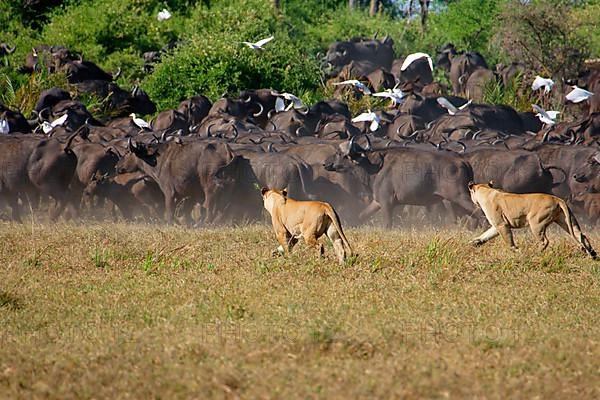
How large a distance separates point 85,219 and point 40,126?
563cm

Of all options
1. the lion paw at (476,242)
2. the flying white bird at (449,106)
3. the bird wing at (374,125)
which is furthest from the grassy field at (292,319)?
the flying white bird at (449,106)

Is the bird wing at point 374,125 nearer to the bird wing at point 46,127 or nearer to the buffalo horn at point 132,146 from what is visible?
the bird wing at point 46,127

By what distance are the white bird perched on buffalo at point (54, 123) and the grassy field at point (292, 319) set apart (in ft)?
26.4

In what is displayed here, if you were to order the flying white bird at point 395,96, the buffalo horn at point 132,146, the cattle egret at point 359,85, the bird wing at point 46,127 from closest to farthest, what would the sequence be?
1. the buffalo horn at point 132,146
2. the bird wing at point 46,127
3. the flying white bird at point 395,96
4. the cattle egret at point 359,85

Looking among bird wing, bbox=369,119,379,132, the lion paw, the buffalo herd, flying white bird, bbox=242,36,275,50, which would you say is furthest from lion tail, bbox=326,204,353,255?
flying white bird, bbox=242,36,275,50

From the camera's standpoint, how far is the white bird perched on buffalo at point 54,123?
68.3 feet

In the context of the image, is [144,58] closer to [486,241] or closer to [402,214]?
[402,214]

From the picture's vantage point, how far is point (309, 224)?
10859 mm

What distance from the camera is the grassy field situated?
6699 millimetres

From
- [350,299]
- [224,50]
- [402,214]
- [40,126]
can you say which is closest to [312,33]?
[224,50]

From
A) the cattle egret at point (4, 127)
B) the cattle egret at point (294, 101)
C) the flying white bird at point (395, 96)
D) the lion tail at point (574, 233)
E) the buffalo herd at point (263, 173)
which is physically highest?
the lion tail at point (574, 233)

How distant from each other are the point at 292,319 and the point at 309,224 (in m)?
2.48

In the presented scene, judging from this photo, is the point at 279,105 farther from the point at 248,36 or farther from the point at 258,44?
the point at 248,36

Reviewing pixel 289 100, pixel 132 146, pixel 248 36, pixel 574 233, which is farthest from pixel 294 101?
pixel 574 233
